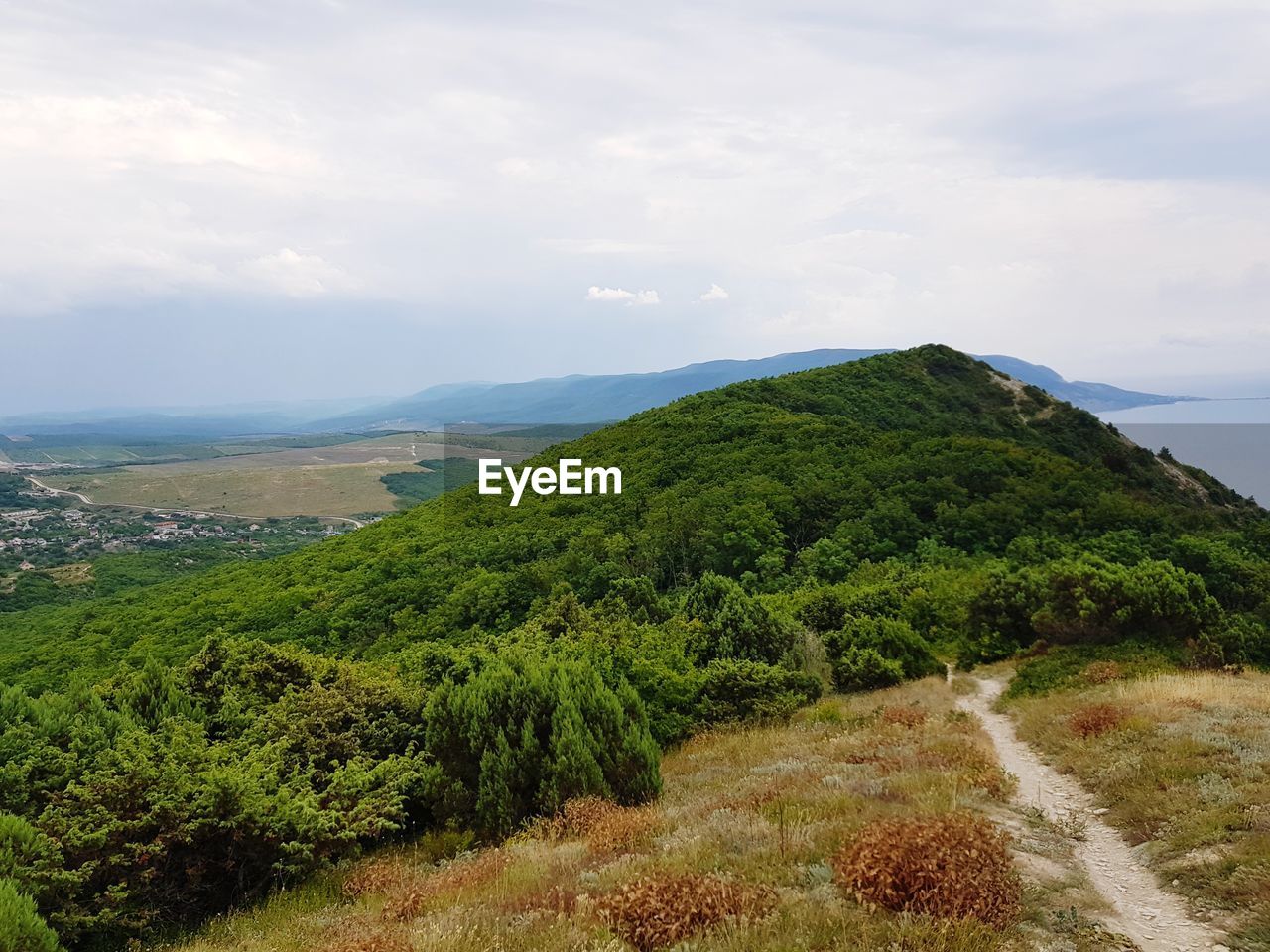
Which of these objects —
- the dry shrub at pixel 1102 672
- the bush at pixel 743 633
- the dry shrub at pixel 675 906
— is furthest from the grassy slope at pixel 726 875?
the bush at pixel 743 633

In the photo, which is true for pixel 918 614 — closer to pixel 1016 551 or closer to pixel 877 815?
pixel 1016 551

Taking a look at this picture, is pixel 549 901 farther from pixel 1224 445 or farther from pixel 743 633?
pixel 1224 445

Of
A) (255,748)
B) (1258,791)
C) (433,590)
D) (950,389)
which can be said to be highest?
(950,389)

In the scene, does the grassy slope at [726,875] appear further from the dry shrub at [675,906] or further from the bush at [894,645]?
the bush at [894,645]

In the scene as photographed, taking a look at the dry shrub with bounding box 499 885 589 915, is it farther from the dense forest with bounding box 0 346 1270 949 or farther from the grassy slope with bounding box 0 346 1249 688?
the grassy slope with bounding box 0 346 1249 688

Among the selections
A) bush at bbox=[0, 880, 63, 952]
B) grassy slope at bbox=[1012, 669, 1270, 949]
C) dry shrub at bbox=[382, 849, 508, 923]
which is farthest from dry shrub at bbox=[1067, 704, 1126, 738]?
bush at bbox=[0, 880, 63, 952]

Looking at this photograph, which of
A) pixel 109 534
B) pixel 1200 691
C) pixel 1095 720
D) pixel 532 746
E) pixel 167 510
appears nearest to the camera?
pixel 532 746

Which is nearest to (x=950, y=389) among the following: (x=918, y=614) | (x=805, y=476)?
(x=805, y=476)

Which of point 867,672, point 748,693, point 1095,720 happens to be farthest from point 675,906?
point 867,672
